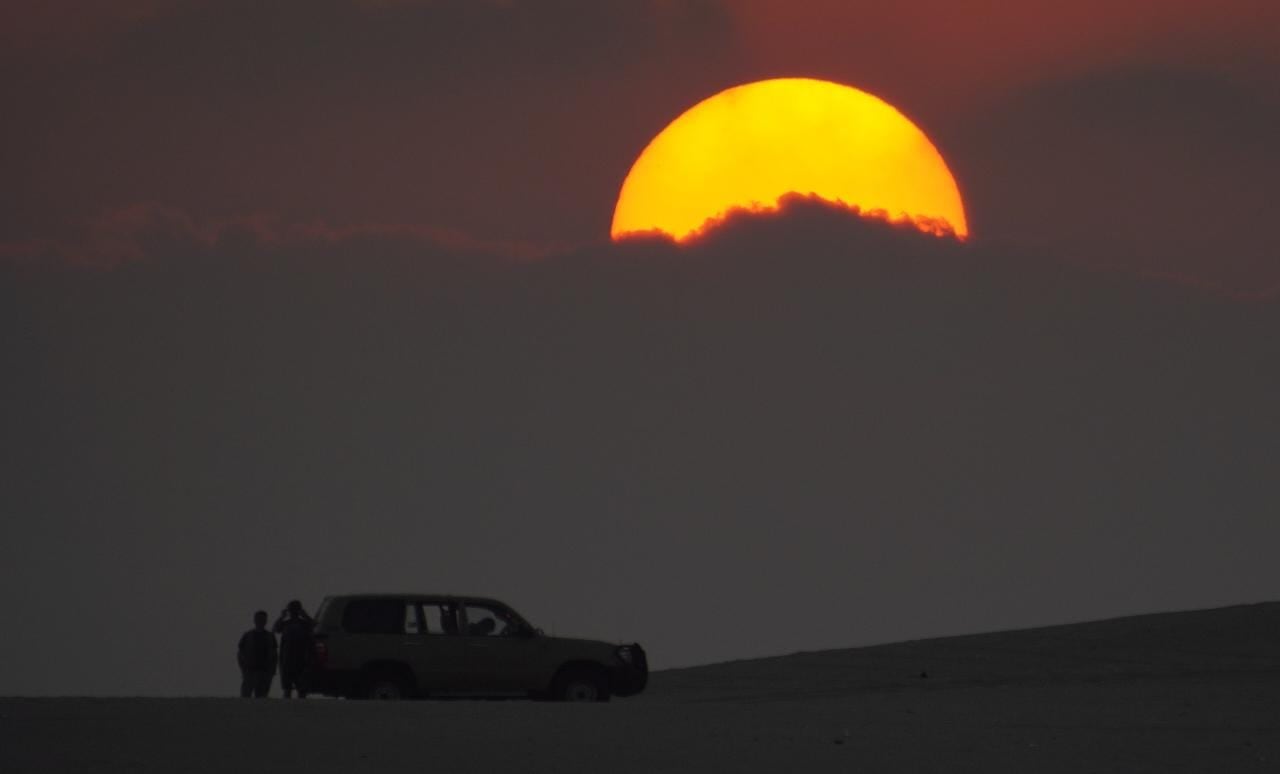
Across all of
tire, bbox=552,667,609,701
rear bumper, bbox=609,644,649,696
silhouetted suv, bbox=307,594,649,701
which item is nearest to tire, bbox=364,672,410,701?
silhouetted suv, bbox=307,594,649,701

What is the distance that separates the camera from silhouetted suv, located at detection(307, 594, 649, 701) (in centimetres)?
2661

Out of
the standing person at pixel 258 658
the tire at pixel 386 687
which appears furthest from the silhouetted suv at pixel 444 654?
the standing person at pixel 258 658

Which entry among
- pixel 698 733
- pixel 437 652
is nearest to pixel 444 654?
pixel 437 652

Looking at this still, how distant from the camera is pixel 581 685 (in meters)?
27.4

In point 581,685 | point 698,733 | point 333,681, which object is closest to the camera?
point 698,733

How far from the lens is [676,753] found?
57.8 ft

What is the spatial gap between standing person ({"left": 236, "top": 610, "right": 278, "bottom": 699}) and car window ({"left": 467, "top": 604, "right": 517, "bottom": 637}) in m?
3.04

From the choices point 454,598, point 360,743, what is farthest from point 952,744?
point 454,598

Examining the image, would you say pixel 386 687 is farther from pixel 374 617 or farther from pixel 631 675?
pixel 631 675

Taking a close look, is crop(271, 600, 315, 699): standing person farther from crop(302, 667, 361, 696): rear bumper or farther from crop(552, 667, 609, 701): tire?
crop(552, 667, 609, 701): tire

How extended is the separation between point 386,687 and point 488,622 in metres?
1.51

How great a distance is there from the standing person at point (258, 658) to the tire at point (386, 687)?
222 centimetres

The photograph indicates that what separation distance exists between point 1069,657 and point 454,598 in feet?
45.8

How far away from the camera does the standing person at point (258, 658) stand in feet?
92.5
